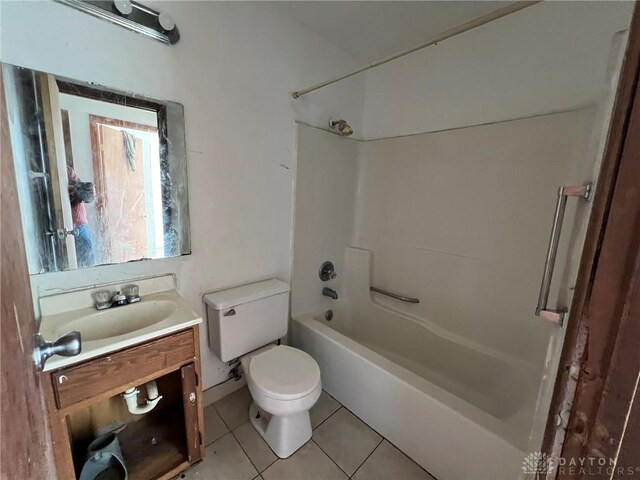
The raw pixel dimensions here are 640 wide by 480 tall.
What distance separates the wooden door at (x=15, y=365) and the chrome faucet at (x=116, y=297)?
612mm

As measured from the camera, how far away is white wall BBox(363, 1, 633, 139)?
1238 mm

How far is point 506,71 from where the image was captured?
147 cm

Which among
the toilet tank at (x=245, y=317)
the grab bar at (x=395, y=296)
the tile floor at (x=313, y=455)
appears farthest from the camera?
the grab bar at (x=395, y=296)

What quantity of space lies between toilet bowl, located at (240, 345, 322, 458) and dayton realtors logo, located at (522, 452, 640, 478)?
0.97 m

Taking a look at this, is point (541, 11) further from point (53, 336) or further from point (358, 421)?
point (53, 336)

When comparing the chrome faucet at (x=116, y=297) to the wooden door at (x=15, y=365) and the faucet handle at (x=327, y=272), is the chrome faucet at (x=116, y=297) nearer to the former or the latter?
the wooden door at (x=15, y=365)

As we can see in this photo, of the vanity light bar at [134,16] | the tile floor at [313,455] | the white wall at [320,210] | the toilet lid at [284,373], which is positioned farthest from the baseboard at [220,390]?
the vanity light bar at [134,16]

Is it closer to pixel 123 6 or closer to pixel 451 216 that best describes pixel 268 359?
pixel 451 216

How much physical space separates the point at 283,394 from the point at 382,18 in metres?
2.12

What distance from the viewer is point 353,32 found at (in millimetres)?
1653

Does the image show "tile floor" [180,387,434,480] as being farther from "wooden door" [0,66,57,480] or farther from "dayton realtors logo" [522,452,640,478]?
"dayton realtors logo" [522,452,640,478]

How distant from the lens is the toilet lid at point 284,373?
3.96 ft

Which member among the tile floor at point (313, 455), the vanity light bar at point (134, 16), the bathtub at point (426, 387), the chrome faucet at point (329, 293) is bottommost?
the tile floor at point (313, 455)

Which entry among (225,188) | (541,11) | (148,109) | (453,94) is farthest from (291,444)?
(541,11)
